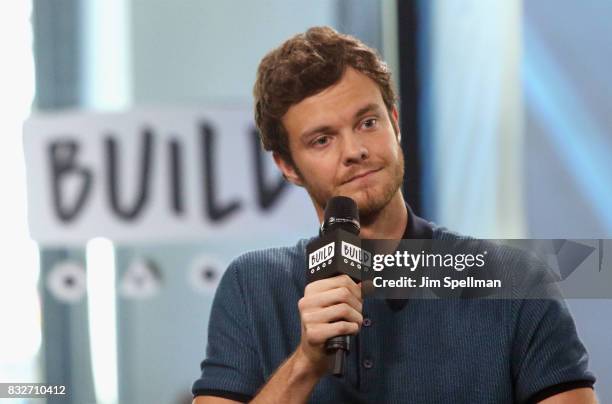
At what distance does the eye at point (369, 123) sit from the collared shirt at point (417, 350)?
336 millimetres

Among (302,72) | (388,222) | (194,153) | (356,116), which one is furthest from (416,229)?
(194,153)

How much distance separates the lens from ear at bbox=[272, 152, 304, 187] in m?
2.08

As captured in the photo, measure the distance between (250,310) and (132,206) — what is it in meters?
0.53

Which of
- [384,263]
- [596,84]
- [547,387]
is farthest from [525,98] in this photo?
[547,387]

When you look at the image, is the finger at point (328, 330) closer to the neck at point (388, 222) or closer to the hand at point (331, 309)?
the hand at point (331, 309)

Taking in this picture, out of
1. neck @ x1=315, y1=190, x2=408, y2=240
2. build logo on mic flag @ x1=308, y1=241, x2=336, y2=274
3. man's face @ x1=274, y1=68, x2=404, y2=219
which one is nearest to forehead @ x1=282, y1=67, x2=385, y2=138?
man's face @ x1=274, y1=68, x2=404, y2=219

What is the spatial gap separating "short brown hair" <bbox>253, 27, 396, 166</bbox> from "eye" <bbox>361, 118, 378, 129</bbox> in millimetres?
80

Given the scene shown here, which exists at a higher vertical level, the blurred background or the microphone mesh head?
the blurred background

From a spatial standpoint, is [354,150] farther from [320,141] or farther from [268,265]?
[268,265]

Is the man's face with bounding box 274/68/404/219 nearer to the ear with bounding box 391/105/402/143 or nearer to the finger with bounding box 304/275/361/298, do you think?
the ear with bounding box 391/105/402/143

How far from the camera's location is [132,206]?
2.30m

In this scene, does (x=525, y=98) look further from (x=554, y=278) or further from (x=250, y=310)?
(x=250, y=310)

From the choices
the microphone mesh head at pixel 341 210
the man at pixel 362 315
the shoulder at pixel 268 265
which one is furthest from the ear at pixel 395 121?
the microphone mesh head at pixel 341 210

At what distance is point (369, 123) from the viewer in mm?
1970
